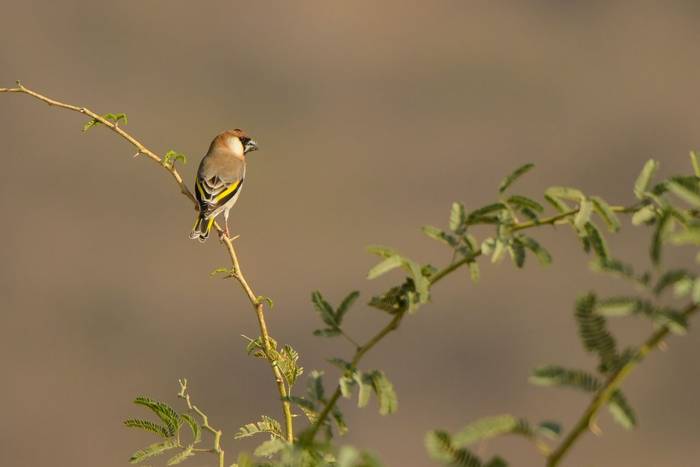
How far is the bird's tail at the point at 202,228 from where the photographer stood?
7.08m

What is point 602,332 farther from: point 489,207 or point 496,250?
point 489,207

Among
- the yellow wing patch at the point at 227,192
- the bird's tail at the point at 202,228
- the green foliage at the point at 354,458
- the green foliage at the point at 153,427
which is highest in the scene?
the yellow wing patch at the point at 227,192

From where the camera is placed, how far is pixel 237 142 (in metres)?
9.48

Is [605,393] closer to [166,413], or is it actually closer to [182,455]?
[182,455]

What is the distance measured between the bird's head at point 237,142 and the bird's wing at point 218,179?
8.4 inches

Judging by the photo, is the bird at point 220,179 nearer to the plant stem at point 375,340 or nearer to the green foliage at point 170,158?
the green foliage at point 170,158

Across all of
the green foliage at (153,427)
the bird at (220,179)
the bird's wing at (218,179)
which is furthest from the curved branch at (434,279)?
the bird's wing at (218,179)

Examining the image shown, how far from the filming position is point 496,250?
5.64ft

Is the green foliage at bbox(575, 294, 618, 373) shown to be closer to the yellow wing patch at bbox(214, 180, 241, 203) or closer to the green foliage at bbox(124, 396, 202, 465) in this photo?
the green foliage at bbox(124, 396, 202, 465)

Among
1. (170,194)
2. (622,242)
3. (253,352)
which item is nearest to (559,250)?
(622,242)

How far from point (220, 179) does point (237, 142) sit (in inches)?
47.0

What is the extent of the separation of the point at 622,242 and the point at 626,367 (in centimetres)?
5353

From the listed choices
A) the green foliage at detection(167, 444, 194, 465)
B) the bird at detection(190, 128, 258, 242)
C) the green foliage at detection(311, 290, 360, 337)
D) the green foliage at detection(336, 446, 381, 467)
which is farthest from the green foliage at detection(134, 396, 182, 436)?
the bird at detection(190, 128, 258, 242)

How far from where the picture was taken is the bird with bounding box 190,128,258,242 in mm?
7457
